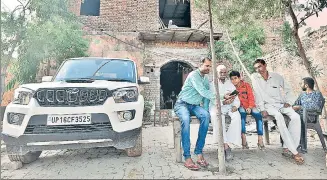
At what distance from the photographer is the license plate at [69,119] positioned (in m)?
3.45

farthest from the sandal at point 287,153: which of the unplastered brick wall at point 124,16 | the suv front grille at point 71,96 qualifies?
the unplastered brick wall at point 124,16

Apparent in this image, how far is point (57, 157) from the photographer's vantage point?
4449mm

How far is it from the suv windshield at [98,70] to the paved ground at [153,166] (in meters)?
1.53

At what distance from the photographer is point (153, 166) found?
12.4ft

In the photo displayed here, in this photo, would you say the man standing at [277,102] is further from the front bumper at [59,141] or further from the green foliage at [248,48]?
the green foliage at [248,48]

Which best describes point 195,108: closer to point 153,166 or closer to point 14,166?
point 153,166

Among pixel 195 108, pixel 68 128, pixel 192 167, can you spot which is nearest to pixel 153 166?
pixel 192 167

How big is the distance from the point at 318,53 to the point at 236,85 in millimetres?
4768

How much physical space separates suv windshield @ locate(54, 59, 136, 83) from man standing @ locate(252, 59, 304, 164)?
2.55 meters

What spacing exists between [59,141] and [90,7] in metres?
12.4

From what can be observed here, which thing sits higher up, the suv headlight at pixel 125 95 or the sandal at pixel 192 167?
the suv headlight at pixel 125 95

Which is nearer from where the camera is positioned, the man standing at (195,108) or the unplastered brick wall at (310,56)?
the man standing at (195,108)

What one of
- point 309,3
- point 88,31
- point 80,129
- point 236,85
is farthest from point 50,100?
point 88,31

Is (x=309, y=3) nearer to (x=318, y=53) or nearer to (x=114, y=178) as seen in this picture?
(x=318, y=53)
